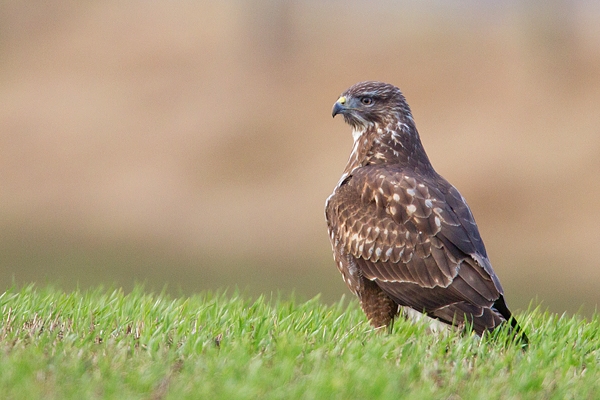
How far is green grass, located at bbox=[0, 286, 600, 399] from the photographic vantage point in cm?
479

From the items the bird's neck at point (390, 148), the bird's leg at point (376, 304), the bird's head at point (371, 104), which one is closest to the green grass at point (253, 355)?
the bird's leg at point (376, 304)

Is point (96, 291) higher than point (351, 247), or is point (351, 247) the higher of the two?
point (351, 247)

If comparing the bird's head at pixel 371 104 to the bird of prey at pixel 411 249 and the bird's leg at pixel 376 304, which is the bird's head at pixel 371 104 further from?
the bird's leg at pixel 376 304

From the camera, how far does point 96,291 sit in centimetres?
752

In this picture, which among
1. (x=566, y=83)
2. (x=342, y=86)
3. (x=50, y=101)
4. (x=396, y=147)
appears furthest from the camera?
(x=50, y=101)

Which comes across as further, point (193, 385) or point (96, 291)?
point (96, 291)

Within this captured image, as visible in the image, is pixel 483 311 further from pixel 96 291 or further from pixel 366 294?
pixel 96 291

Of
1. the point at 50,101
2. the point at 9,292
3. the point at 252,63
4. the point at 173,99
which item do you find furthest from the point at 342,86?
the point at 9,292

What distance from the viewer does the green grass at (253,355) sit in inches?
189

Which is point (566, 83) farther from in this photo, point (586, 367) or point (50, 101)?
point (586, 367)

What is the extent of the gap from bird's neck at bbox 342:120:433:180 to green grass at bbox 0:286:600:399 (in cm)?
132

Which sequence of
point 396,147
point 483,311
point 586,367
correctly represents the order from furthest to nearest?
point 396,147, point 483,311, point 586,367

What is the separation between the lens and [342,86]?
26.9 m

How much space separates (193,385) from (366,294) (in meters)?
2.57
